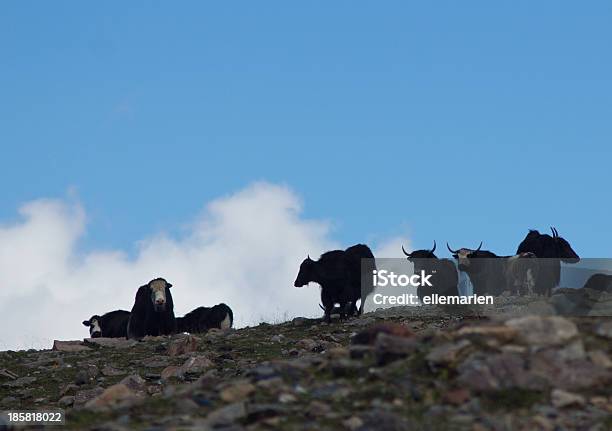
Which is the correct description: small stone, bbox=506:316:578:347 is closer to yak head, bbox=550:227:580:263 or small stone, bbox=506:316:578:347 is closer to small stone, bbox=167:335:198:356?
small stone, bbox=167:335:198:356

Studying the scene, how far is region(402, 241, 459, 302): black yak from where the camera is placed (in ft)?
86.1

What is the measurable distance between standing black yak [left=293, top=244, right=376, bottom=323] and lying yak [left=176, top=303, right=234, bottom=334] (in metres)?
2.58

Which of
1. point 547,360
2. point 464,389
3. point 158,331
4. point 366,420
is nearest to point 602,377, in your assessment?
point 547,360

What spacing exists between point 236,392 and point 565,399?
9.05 ft

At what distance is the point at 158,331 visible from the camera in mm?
27484

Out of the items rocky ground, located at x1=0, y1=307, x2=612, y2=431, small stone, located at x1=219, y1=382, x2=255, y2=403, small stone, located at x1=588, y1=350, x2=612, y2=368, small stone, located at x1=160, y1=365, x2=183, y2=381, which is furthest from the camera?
small stone, located at x1=160, y1=365, x2=183, y2=381

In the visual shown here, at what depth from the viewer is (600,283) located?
23.0 m

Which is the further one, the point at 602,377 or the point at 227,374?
the point at 227,374

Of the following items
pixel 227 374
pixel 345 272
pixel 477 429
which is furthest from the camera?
pixel 345 272

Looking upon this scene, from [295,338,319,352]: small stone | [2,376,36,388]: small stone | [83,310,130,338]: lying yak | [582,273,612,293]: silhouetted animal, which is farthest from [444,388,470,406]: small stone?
[83,310,130,338]: lying yak

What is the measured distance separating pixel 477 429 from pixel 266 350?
42.0 feet

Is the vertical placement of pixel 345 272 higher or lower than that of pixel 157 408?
higher

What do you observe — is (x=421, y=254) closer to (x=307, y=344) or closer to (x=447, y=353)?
(x=307, y=344)

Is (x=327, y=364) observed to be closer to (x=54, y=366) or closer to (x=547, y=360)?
(x=547, y=360)
